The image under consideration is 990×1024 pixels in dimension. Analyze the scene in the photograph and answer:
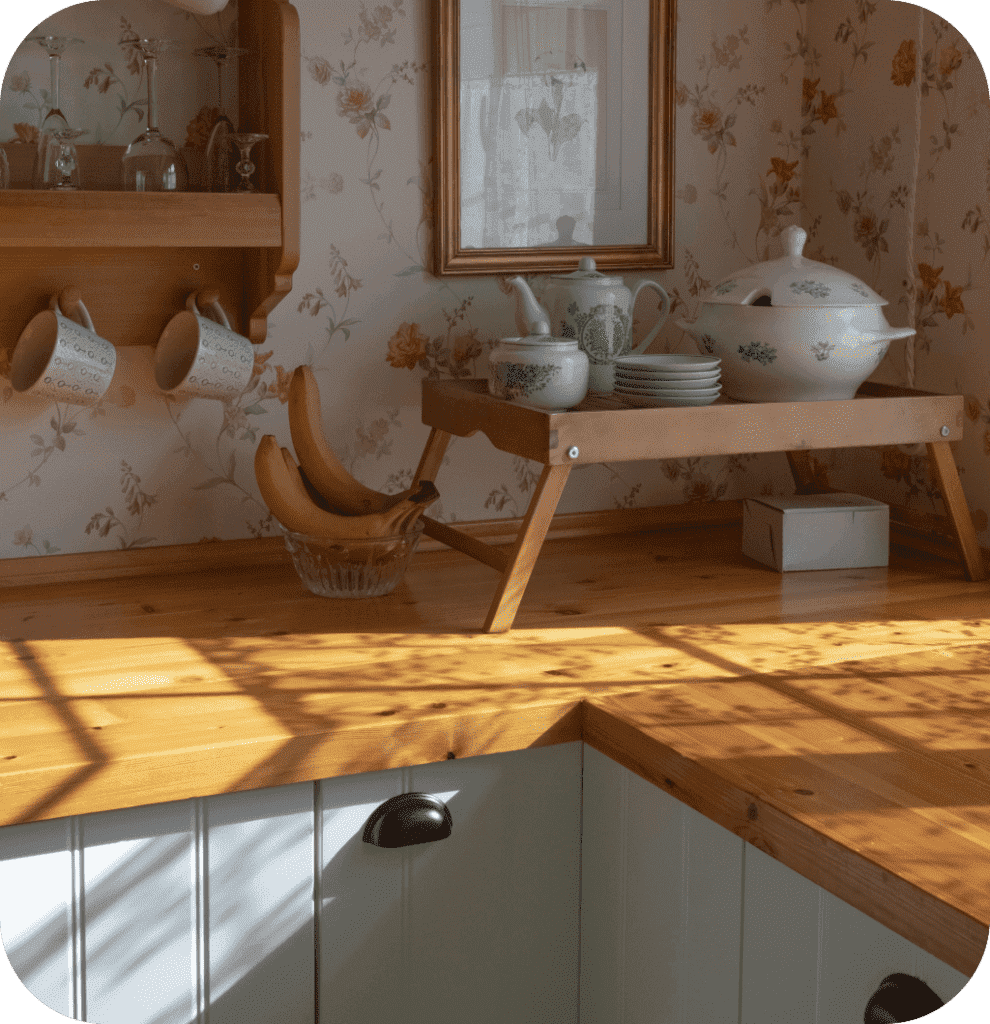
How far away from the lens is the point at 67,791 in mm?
1193

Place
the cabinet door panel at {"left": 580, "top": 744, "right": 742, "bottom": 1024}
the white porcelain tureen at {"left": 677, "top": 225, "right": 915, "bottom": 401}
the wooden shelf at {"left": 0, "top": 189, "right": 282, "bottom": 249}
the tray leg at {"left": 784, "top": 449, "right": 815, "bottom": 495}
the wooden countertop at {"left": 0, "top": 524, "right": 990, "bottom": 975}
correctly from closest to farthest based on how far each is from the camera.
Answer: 1. the wooden countertop at {"left": 0, "top": 524, "right": 990, "bottom": 975}
2. the cabinet door panel at {"left": 580, "top": 744, "right": 742, "bottom": 1024}
3. the wooden shelf at {"left": 0, "top": 189, "right": 282, "bottom": 249}
4. the white porcelain tureen at {"left": 677, "top": 225, "right": 915, "bottom": 401}
5. the tray leg at {"left": 784, "top": 449, "right": 815, "bottom": 495}

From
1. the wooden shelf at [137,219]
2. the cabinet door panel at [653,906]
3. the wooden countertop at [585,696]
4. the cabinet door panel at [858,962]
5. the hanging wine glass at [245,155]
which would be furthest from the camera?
the hanging wine glass at [245,155]

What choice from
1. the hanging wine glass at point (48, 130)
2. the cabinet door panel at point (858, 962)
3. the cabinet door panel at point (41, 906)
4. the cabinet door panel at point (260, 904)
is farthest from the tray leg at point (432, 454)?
the cabinet door panel at point (858, 962)

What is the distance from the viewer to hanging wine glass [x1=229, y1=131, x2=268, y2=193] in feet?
5.60

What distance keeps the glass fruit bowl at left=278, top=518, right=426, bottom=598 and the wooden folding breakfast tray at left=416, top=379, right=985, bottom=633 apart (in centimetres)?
10

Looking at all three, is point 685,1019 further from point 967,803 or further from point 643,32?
point 643,32

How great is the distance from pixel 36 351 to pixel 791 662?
105 cm

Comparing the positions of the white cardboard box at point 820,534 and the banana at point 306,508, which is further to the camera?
the white cardboard box at point 820,534

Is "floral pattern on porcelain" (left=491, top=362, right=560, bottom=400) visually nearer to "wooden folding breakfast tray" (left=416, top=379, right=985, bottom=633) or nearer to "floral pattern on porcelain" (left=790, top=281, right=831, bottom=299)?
"wooden folding breakfast tray" (left=416, top=379, right=985, bottom=633)

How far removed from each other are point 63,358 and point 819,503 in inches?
43.9

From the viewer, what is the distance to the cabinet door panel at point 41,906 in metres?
1.22

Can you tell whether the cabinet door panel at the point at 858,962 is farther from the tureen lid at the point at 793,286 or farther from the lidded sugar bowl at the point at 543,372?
the tureen lid at the point at 793,286

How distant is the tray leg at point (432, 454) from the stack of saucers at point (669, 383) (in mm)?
299

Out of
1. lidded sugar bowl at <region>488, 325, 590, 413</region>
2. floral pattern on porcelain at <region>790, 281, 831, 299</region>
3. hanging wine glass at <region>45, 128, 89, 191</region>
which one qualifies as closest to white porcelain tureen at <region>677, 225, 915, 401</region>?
floral pattern on porcelain at <region>790, 281, 831, 299</region>
